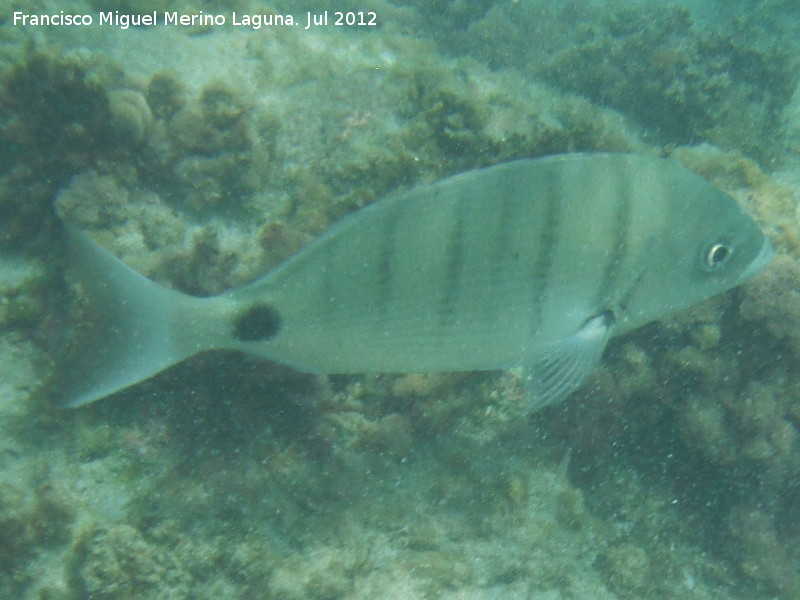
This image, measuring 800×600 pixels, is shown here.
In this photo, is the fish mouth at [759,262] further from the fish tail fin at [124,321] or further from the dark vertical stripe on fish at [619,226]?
the fish tail fin at [124,321]

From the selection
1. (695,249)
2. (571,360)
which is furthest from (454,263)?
(695,249)

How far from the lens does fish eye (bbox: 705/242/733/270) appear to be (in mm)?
2357

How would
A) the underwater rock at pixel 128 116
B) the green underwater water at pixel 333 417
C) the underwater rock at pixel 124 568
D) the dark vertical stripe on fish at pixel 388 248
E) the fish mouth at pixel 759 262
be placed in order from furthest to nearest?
the underwater rock at pixel 128 116 < the green underwater water at pixel 333 417 < the underwater rock at pixel 124 568 < the fish mouth at pixel 759 262 < the dark vertical stripe on fish at pixel 388 248

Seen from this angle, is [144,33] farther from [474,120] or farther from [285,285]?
[285,285]

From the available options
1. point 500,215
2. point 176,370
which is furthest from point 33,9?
point 500,215

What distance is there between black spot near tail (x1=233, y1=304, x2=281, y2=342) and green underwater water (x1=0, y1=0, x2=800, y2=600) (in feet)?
3.48

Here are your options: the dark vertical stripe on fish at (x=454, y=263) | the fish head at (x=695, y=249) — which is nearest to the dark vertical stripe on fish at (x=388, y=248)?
the dark vertical stripe on fish at (x=454, y=263)

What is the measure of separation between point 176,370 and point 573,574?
3025 mm

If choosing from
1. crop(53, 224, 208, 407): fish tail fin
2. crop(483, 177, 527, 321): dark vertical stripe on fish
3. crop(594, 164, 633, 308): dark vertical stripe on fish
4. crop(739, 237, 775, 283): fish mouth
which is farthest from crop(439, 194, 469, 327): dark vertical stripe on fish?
crop(739, 237, 775, 283): fish mouth

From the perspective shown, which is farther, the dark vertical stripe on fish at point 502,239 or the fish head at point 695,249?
the fish head at point 695,249

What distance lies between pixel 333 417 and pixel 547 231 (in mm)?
2036

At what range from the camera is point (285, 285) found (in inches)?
88.2

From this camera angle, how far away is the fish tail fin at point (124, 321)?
2299 millimetres

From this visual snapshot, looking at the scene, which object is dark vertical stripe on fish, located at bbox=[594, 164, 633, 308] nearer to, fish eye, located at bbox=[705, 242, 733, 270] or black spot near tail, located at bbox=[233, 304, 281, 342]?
fish eye, located at bbox=[705, 242, 733, 270]
